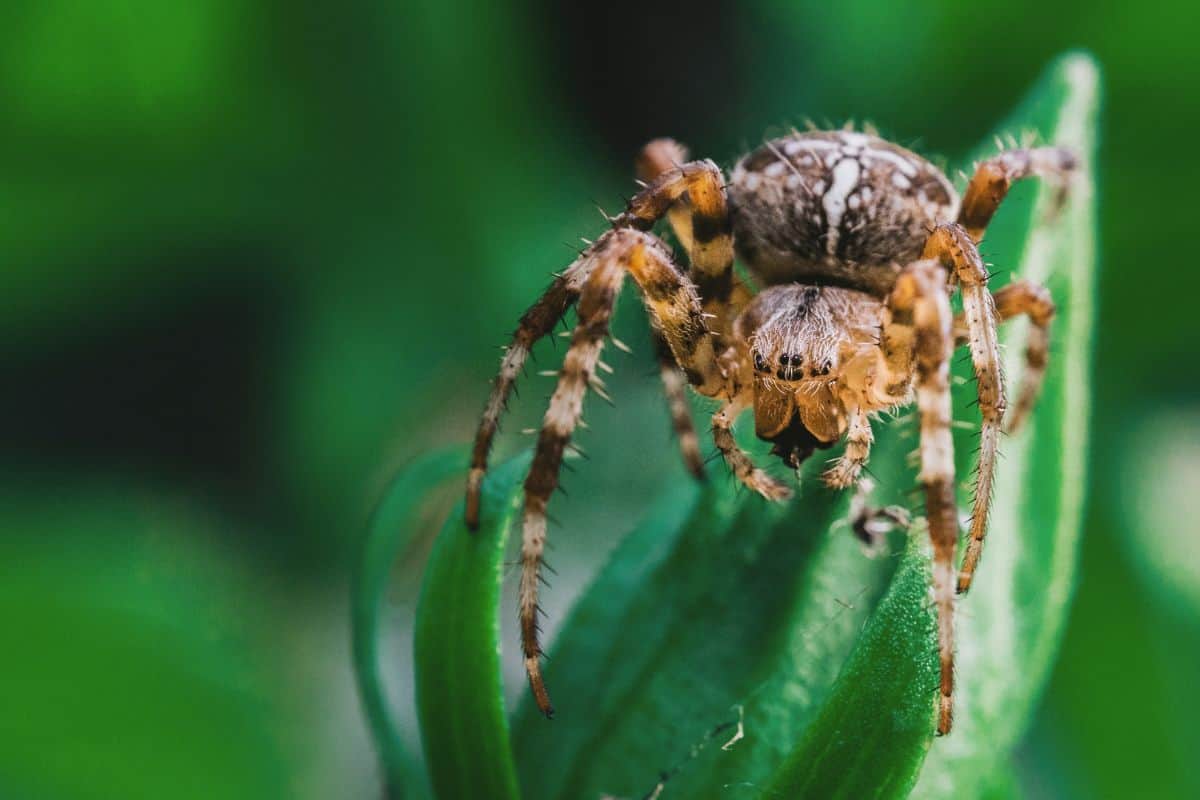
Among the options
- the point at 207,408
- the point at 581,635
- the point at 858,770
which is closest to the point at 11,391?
the point at 207,408

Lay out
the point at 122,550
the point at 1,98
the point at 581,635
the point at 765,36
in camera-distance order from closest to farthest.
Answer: the point at 581,635
the point at 1,98
the point at 122,550
the point at 765,36

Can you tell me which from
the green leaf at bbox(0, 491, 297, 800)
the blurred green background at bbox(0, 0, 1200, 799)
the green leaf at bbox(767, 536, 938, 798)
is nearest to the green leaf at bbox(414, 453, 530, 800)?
the green leaf at bbox(767, 536, 938, 798)

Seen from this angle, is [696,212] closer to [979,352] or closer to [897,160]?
[897,160]

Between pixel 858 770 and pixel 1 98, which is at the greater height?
pixel 1 98

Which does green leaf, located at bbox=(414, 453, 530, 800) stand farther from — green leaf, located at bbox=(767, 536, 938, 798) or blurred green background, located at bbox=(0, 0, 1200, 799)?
blurred green background, located at bbox=(0, 0, 1200, 799)

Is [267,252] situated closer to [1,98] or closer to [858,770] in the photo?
[1,98]

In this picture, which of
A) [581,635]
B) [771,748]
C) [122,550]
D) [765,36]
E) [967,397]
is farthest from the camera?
[765,36]

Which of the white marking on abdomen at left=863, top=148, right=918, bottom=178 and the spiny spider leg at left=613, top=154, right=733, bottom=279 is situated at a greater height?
the white marking on abdomen at left=863, top=148, right=918, bottom=178
